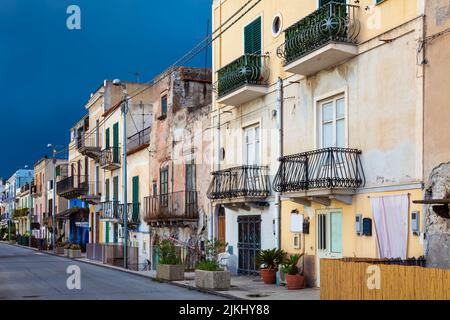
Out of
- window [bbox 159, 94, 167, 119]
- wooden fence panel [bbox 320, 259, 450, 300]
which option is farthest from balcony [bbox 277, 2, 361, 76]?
window [bbox 159, 94, 167, 119]

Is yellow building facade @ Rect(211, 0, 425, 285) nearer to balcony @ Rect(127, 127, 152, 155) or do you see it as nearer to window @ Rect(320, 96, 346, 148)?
window @ Rect(320, 96, 346, 148)

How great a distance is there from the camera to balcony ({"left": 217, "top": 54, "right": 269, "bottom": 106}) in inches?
888

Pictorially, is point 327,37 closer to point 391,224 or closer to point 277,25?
point 277,25

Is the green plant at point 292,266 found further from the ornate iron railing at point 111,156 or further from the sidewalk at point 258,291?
the ornate iron railing at point 111,156

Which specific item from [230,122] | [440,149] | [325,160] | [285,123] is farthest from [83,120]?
[440,149]

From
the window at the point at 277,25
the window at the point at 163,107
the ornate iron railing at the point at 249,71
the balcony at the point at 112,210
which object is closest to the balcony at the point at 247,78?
the ornate iron railing at the point at 249,71

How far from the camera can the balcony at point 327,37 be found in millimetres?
17484

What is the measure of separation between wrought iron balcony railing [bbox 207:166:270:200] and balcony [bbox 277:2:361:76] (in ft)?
16.3

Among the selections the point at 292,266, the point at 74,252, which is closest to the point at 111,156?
the point at 74,252

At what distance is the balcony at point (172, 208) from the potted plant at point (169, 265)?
14.9ft

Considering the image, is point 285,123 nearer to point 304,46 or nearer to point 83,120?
point 304,46

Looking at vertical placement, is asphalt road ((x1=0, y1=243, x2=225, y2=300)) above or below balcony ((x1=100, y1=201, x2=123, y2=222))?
below

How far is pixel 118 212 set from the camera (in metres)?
39.9
